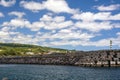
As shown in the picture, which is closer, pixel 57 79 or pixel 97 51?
pixel 57 79

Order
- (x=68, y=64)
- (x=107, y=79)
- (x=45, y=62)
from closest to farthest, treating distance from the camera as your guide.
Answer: (x=107, y=79), (x=68, y=64), (x=45, y=62)

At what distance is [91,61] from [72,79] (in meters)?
67.4

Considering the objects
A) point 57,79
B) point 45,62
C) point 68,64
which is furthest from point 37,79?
point 45,62

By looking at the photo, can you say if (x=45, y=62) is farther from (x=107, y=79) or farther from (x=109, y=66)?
(x=107, y=79)

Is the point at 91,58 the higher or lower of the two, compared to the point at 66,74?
higher

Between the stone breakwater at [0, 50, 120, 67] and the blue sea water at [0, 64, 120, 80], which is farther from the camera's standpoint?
the stone breakwater at [0, 50, 120, 67]

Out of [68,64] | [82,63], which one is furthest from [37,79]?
[68,64]

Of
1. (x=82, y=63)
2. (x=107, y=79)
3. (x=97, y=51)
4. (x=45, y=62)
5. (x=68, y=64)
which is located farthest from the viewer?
(x=45, y=62)

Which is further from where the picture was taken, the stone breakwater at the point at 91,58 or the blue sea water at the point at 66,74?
the stone breakwater at the point at 91,58

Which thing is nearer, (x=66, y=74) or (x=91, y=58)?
(x=66, y=74)

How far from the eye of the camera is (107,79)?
87188 millimetres

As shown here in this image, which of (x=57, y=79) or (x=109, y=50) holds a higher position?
(x=109, y=50)

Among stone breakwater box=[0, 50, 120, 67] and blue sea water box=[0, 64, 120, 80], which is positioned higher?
stone breakwater box=[0, 50, 120, 67]

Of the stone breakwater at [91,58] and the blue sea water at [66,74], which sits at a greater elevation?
the stone breakwater at [91,58]
